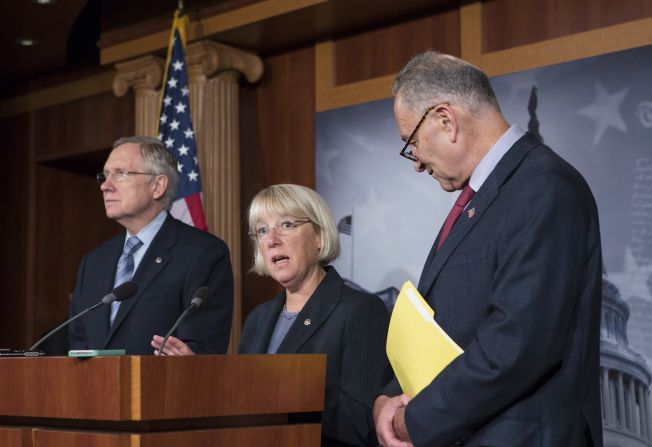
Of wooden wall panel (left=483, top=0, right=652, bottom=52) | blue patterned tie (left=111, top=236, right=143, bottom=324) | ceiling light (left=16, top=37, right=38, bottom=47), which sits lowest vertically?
blue patterned tie (left=111, top=236, right=143, bottom=324)

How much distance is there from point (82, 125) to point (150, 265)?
Answer: 5.10 m

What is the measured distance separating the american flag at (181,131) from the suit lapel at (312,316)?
10.7ft

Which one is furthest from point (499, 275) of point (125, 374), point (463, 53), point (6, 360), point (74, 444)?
point (463, 53)

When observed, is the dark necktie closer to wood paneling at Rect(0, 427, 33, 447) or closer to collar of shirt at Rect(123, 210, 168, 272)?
wood paneling at Rect(0, 427, 33, 447)

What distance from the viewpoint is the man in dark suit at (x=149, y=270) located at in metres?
3.94

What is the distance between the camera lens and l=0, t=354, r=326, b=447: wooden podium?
2299 mm

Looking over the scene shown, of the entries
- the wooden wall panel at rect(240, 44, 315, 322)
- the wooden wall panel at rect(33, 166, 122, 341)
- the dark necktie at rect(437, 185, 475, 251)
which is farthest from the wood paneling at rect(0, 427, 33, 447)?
the wooden wall panel at rect(33, 166, 122, 341)

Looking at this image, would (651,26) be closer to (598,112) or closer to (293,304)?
(598,112)

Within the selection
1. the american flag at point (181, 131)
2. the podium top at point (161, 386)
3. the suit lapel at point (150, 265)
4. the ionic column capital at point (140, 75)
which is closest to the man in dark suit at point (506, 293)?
the podium top at point (161, 386)

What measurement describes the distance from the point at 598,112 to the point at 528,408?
3.86 meters

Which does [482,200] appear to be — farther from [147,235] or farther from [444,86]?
[147,235]

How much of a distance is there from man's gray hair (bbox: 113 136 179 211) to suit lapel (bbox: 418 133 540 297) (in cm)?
215

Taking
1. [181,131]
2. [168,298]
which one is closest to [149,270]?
[168,298]

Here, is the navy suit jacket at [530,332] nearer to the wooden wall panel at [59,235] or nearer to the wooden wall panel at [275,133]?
the wooden wall panel at [275,133]
